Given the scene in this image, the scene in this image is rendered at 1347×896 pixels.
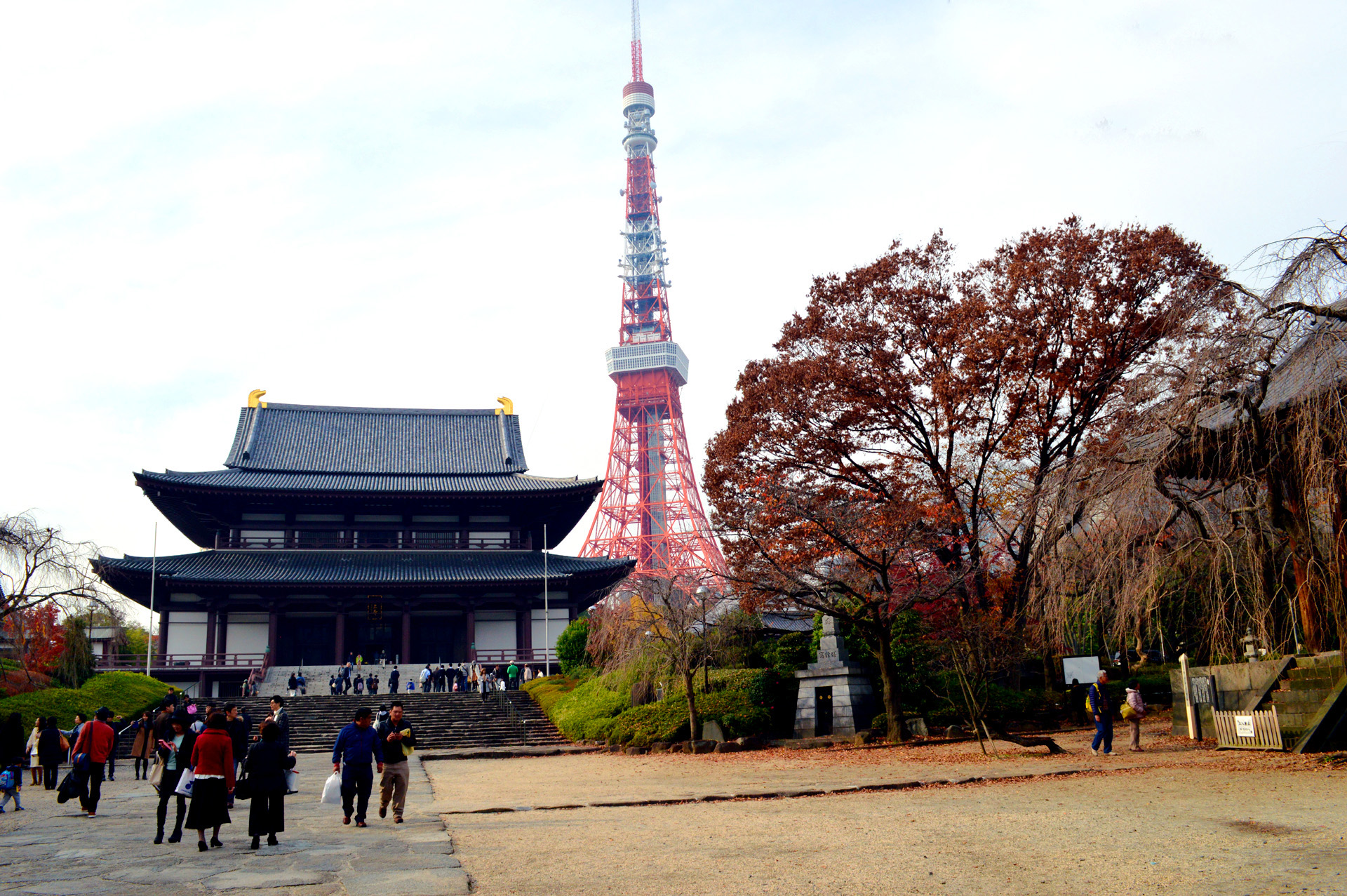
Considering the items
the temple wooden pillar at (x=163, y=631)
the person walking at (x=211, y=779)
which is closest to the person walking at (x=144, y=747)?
the person walking at (x=211, y=779)

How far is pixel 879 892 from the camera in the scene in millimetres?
6496

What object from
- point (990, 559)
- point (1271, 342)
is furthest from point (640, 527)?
point (1271, 342)

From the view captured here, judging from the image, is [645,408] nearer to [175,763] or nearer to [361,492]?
[361,492]

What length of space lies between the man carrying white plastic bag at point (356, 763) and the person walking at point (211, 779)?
1404 mm

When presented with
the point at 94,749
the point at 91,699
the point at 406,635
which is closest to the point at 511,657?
the point at 406,635

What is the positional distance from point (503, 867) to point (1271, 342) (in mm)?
10199

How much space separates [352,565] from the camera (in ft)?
129

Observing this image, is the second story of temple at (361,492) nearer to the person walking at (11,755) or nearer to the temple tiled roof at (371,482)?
the temple tiled roof at (371,482)

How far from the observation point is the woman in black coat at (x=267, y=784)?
9.06 meters

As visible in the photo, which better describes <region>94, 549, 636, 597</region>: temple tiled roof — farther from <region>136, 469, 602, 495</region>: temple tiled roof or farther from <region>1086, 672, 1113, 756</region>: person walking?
<region>1086, 672, 1113, 756</region>: person walking

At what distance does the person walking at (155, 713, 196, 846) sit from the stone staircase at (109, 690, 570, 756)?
1504cm

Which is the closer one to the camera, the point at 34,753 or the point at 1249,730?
the point at 1249,730

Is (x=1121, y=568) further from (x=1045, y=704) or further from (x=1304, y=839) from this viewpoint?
(x=1045, y=704)

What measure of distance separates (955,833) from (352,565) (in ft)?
113
